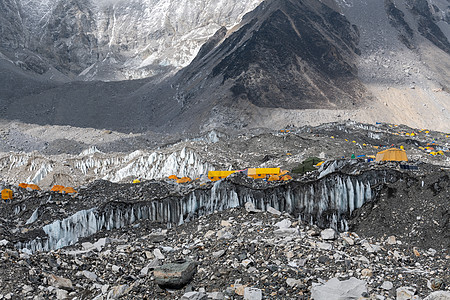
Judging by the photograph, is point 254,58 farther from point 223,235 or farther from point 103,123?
point 223,235

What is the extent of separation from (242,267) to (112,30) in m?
137

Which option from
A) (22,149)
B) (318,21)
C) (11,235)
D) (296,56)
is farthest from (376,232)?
(318,21)

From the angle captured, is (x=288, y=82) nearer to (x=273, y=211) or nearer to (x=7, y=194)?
(x=7, y=194)

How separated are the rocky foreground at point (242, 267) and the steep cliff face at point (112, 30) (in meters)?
102

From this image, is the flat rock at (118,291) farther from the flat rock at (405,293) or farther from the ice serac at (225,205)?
the flat rock at (405,293)

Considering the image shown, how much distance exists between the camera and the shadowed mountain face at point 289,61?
215 ft

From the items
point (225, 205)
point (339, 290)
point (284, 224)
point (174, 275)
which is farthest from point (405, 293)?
point (225, 205)

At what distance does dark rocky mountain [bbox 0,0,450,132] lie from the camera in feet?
206

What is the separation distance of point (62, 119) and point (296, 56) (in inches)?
1474

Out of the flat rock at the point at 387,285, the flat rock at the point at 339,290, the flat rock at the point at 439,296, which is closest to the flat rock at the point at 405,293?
the flat rock at the point at 387,285

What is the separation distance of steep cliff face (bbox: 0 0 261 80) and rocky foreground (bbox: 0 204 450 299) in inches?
4021

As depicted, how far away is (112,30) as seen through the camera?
452 feet

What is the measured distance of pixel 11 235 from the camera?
1353 centimetres

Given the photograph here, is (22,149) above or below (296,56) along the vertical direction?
below
